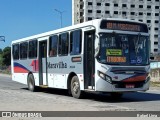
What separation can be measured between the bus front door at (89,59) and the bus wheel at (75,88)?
0.79 meters

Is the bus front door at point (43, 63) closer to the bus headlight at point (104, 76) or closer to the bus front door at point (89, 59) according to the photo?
the bus front door at point (89, 59)

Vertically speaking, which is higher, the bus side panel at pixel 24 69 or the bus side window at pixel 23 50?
the bus side window at pixel 23 50

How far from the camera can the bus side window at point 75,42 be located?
61.3 ft

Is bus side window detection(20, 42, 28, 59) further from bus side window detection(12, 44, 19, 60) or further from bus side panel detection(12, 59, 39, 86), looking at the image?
bus side window detection(12, 44, 19, 60)

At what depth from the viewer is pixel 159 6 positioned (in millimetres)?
170750

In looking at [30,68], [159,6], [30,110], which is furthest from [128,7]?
[30,110]

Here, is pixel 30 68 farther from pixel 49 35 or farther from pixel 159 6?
pixel 159 6

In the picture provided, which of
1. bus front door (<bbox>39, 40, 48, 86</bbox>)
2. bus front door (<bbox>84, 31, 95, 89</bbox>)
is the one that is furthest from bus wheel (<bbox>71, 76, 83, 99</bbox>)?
bus front door (<bbox>39, 40, 48, 86</bbox>)

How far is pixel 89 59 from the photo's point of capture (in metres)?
18.1

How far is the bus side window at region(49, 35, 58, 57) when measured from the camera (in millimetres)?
21470

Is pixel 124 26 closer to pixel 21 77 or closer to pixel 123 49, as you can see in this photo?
pixel 123 49

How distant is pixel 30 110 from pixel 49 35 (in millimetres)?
9295

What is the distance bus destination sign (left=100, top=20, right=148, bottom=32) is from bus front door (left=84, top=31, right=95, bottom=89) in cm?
64

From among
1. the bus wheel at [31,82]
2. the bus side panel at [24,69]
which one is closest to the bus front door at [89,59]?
Result: the bus side panel at [24,69]
